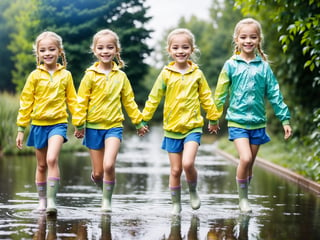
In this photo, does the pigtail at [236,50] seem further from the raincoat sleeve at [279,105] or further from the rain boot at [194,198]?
the rain boot at [194,198]

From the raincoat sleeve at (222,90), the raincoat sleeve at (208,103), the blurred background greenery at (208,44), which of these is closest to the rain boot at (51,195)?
the raincoat sleeve at (208,103)

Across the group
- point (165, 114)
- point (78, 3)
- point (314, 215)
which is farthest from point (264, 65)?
point (78, 3)

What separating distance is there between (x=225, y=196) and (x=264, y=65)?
8.18ft

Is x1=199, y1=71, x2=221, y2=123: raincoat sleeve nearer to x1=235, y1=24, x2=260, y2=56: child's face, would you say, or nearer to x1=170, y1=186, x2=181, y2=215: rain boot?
x1=235, y1=24, x2=260, y2=56: child's face

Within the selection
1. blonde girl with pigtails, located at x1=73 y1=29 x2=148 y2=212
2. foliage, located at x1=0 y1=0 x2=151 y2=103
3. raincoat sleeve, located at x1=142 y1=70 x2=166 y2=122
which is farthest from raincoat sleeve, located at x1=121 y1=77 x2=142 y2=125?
foliage, located at x1=0 y1=0 x2=151 y2=103

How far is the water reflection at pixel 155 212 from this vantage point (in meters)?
6.11

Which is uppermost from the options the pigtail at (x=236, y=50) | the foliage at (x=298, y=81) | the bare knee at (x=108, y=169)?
the foliage at (x=298, y=81)

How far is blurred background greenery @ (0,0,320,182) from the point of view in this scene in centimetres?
1142

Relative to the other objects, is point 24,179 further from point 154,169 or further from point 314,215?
point 314,215

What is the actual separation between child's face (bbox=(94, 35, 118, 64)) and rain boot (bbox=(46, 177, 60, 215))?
1383 mm

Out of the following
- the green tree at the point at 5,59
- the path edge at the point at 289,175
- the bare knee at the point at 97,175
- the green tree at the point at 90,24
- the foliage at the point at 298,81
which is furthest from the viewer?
the green tree at the point at 5,59

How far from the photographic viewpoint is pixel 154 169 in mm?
14727

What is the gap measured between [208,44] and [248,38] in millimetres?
64733

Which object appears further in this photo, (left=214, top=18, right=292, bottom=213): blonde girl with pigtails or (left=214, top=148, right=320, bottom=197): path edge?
(left=214, top=148, right=320, bottom=197): path edge
